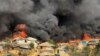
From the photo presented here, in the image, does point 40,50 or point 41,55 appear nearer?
point 41,55

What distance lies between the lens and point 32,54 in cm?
4541

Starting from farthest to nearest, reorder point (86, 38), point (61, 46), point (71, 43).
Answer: point (86, 38) < point (71, 43) < point (61, 46)

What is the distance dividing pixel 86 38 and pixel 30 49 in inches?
547

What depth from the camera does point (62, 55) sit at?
1806 inches

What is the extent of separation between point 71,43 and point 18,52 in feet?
36.6

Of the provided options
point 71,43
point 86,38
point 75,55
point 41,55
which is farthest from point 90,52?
point 86,38

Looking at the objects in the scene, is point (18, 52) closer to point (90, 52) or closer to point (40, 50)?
point (40, 50)

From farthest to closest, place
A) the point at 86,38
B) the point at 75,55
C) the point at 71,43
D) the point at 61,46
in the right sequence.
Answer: the point at 86,38 → the point at 71,43 → the point at 61,46 → the point at 75,55

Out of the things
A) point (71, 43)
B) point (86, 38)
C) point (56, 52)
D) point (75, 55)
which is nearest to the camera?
point (75, 55)

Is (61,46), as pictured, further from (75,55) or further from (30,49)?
(75,55)

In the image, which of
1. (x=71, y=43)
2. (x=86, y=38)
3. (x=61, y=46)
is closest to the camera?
(x=61, y=46)

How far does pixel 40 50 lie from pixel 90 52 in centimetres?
618

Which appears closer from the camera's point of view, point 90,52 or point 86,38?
point 90,52

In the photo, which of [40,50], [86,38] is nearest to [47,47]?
[40,50]
